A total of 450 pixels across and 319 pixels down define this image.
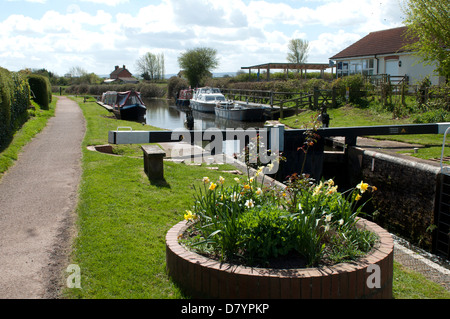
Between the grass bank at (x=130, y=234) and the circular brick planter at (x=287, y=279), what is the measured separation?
0.35m

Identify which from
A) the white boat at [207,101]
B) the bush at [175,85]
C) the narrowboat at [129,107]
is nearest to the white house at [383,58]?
the white boat at [207,101]

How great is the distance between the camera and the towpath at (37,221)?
13.9ft

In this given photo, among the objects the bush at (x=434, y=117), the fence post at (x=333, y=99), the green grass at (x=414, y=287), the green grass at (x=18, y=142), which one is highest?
the fence post at (x=333, y=99)

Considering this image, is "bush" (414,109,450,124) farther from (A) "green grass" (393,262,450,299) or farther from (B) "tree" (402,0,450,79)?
(A) "green grass" (393,262,450,299)

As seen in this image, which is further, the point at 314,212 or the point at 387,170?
the point at 387,170

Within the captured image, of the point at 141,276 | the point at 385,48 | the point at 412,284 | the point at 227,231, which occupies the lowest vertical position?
the point at 412,284

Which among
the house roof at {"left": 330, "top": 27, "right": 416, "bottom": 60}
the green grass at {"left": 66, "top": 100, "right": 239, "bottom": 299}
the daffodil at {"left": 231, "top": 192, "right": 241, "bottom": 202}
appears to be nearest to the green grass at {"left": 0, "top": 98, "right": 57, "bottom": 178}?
the green grass at {"left": 66, "top": 100, "right": 239, "bottom": 299}

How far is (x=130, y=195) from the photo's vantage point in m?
7.24

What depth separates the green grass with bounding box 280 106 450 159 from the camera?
11422mm

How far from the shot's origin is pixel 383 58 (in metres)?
33.2

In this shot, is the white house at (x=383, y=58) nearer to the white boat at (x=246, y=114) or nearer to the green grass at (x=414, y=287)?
the white boat at (x=246, y=114)
